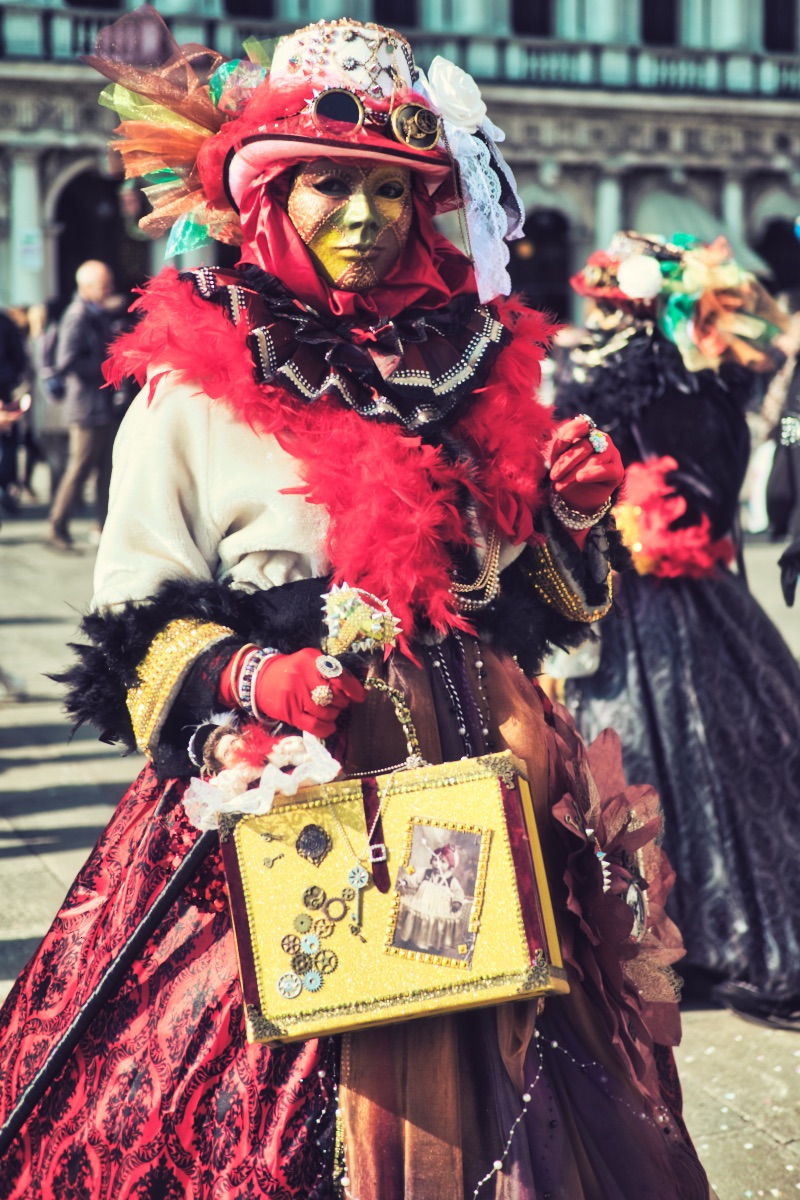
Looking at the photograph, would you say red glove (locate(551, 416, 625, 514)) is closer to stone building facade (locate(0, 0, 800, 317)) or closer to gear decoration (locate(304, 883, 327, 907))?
gear decoration (locate(304, 883, 327, 907))

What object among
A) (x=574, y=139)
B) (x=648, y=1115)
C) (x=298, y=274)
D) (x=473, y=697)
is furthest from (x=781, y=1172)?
(x=574, y=139)

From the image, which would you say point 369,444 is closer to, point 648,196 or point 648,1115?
point 648,1115

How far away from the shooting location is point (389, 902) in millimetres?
1970

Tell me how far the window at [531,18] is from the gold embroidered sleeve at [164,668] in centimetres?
2233

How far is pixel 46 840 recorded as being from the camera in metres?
4.76

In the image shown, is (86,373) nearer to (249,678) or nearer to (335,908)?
(249,678)

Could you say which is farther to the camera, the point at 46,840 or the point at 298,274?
the point at 46,840

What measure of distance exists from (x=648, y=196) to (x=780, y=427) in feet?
66.4

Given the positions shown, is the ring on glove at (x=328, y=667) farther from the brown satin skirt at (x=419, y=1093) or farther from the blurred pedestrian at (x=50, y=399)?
the blurred pedestrian at (x=50, y=399)

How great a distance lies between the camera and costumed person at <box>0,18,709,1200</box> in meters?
2.01

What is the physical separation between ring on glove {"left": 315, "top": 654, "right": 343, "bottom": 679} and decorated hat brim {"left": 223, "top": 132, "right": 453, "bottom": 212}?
2.47 ft

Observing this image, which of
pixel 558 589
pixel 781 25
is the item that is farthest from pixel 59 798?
pixel 781 25

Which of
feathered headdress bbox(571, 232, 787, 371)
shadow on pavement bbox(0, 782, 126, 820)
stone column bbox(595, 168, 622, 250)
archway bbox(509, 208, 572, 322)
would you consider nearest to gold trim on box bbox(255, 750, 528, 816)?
feathered headdress bbox(571, 232, 787, 371)

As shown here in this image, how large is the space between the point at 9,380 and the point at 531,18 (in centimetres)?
1705
